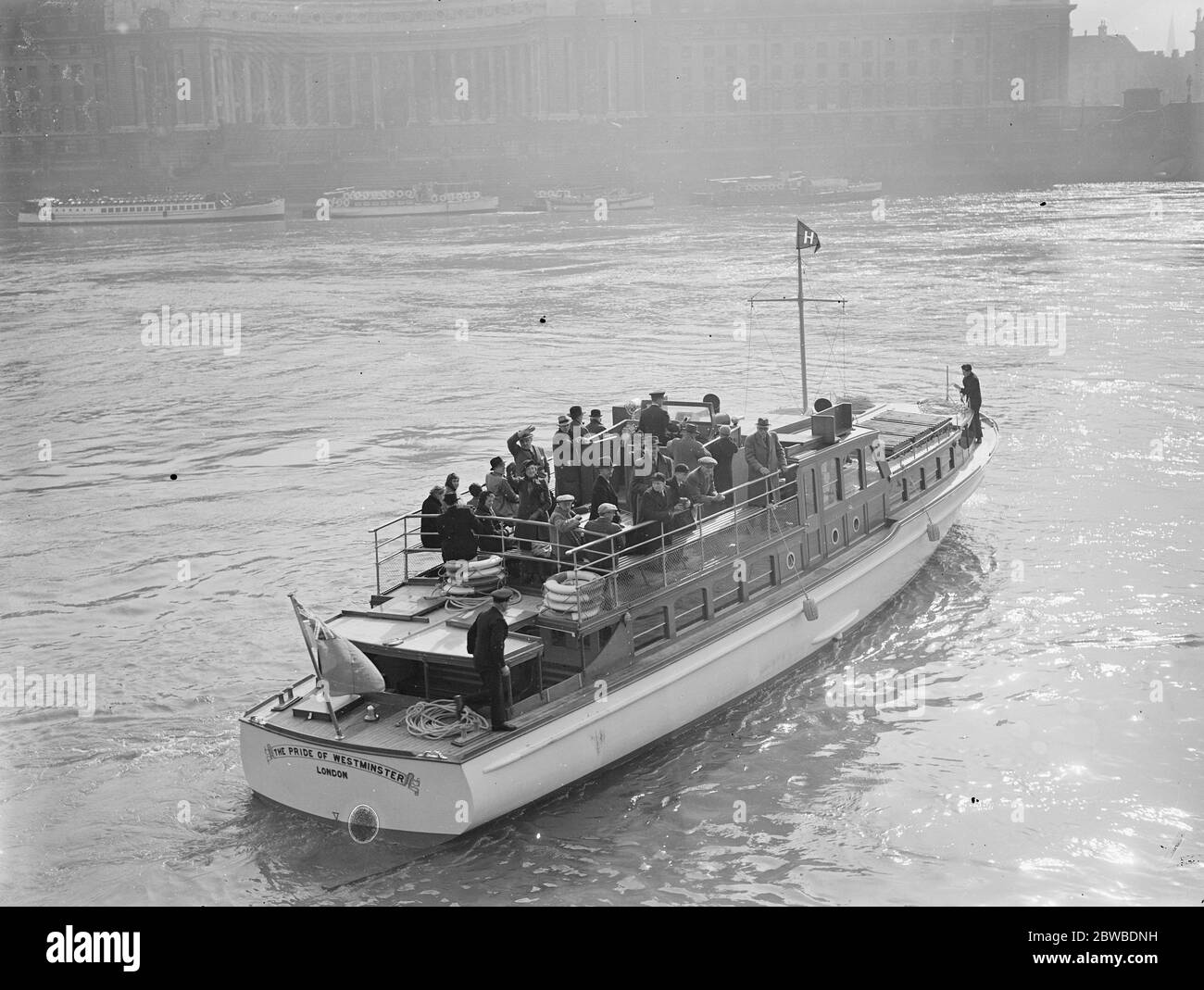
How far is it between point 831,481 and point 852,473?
Answer: 0.90 meters

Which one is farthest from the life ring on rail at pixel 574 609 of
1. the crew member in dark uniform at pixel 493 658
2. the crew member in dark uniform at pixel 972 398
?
the crew member in dark uniform at pixel 972 398

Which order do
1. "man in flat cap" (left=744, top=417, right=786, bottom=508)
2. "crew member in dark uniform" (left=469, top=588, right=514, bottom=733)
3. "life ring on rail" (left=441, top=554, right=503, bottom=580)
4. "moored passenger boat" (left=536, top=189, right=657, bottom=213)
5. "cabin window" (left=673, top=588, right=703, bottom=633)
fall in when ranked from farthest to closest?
"moored passenger boat" (left=536, top=189, right=657, bottom=213), "man in flat cap" (left=744, top=417, right=786, bottom=508), "cabin window" (left=673, top=588, right=703, bottom=633), "life ring on rail" (left=441, top=554, right=503, bottom=580), "crew member in dark uniform" (left=469, top=588, right=514, bottom=733)

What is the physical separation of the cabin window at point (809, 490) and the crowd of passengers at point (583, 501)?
1.05 feet

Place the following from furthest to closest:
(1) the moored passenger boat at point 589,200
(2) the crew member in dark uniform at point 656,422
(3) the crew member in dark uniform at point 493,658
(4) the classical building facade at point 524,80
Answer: (4) the classical building facade at point 524,80, (1) the moored passenger boat at point 589,200, (2) the crew member in dark uniform at point 656,422, (3) the crew member in dark uniform at point 493,658

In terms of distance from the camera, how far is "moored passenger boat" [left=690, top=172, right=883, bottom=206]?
331 ft

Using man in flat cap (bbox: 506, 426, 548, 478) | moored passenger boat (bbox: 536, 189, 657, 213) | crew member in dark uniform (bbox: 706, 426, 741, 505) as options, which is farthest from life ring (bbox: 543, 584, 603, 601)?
moored passenger boat (bbox: 536, 189, 657, 213)

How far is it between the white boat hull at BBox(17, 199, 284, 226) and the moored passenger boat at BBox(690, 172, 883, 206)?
102 feet

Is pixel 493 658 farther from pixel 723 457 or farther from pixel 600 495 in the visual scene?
pixel 723 457

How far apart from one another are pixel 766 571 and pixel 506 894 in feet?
17.8

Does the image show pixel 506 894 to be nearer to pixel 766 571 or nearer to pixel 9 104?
pixel 766 571

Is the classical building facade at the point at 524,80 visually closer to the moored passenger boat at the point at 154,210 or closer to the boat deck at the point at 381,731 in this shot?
the moored passenger boat at the point at 154,210

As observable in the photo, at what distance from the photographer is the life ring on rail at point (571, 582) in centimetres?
1382

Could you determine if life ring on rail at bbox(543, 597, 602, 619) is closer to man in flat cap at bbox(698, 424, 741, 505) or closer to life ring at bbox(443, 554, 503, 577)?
life ring at bbox(443, 554, 503, 577)
